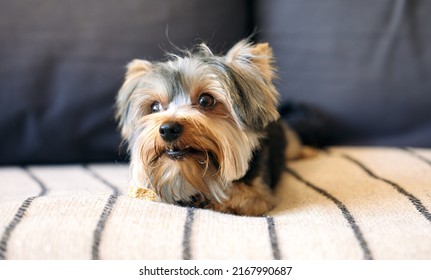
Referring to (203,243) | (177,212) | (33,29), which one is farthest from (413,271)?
(33,29)

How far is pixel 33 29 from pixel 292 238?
1.17 meters

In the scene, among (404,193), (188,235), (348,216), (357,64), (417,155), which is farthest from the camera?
(357,64)

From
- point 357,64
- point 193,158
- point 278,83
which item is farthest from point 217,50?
point 193,158

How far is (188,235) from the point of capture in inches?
41.1

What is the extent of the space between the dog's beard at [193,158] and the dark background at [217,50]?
1.56 feet

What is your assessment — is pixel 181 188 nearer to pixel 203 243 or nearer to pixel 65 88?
pixel 203 243

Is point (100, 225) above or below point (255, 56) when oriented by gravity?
below

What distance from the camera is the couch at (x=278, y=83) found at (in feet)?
5.14

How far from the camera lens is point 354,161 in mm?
1722

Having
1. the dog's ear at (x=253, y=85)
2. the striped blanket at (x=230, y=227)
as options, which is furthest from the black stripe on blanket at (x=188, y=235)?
the dog's ear at (x=253, y=85)

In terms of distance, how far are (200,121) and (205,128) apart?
0.07 feet

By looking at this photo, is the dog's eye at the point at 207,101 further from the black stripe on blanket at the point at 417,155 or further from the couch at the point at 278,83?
the black stripe on blanket at the point at 417,155

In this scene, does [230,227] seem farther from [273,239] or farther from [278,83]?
[278,83]

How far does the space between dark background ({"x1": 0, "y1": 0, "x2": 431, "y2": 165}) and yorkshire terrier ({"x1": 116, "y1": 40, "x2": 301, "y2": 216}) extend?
33cm
